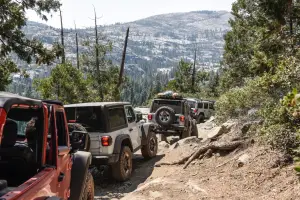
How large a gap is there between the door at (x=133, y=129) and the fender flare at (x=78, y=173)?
4607 mm

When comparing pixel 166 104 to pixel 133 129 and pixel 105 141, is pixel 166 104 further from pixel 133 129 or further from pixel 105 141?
pixel 105 141

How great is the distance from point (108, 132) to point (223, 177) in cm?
277

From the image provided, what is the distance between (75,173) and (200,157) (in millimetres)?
4862

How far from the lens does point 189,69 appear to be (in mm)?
59469

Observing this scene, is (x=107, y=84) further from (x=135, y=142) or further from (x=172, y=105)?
(x=135, y=142)

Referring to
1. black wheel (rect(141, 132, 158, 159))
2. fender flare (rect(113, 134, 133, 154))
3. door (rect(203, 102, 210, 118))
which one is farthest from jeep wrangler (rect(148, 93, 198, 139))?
door (rect(203, 102, 210, 118))

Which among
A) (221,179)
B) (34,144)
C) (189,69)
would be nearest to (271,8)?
(221,179)

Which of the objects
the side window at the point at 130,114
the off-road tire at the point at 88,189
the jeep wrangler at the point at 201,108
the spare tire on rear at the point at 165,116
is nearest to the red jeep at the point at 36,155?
the off-road tire at the point at 88,189

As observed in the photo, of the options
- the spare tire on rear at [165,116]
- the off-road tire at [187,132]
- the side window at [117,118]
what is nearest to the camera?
the side window at [117,118]

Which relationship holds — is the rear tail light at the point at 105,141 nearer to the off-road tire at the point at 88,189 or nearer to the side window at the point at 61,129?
the off-road tire at the point at 88,189

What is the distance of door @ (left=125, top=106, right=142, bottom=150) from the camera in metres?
9.64

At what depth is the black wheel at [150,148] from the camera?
10820 millimetres

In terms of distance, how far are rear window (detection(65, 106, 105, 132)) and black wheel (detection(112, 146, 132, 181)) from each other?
0.93m

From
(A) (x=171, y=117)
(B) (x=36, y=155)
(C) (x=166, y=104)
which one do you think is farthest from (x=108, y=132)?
(C) (x=166, y=104)
